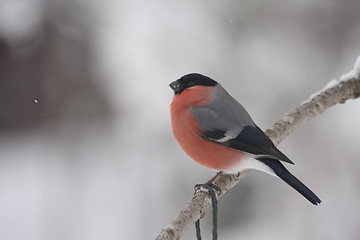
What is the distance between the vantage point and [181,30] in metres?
3.47

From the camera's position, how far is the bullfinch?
4.41 ft

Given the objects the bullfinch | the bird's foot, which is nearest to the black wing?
the bullfinch

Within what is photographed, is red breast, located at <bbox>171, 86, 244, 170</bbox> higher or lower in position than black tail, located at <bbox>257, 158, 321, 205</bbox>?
higher

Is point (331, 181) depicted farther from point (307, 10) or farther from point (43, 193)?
point (43, 193)

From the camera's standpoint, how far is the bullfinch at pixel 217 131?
52.9 inches

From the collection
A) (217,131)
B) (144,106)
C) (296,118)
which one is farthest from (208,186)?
(144,106)

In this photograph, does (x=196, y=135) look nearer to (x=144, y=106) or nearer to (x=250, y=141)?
(x=250, y=141)

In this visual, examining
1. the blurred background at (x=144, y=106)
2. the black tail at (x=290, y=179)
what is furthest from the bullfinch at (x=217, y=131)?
the blurred background at (x=144, y=106)

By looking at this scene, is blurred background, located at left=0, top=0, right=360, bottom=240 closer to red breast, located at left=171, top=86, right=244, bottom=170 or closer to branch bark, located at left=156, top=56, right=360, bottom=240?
branch bark, located at left=156, top=56, right=360, bottom=240

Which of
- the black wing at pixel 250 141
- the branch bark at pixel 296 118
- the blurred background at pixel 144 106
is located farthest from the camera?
the blurred background at pixel 144 106

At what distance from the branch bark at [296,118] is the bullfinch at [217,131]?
2.5 inches

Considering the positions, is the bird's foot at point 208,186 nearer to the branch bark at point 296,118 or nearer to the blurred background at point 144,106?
the branch bark at point 296,118

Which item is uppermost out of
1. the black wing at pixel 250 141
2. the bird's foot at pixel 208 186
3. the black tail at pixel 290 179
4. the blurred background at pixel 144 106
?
the blurred background at pixel 144 106

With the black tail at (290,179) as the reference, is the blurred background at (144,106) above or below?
above
